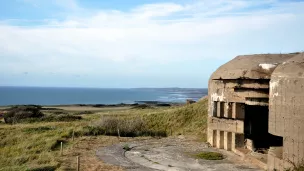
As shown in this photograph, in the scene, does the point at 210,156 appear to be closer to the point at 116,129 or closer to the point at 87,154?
the point at 87,154

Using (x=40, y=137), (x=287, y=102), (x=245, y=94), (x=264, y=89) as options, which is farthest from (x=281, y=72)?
(x=40, y=137)

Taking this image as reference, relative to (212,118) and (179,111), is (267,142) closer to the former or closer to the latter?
(212,118)

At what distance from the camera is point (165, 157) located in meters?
11.4

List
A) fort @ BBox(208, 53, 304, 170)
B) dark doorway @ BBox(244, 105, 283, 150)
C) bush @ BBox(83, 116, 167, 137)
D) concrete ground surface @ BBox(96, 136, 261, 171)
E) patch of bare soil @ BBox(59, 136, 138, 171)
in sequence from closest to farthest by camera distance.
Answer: fort @ BBox(208, 53, 304, 170) < patch of bare soil @ BBox(59, 136, 138, 171) < concrete ground surface @ BBox(96, 136, 261, 171) < dark doorway @ BBox(244, 105, 283, 150) < bush @ BBox(83, 116, 167, 137)

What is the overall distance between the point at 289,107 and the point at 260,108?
4430 millimetres

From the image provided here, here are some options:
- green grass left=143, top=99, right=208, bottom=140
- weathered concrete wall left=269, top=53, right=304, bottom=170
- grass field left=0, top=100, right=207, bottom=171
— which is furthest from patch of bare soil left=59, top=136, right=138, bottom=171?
green grass left=143, top=99, right=208, bottom=140

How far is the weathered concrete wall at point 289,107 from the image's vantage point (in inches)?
334

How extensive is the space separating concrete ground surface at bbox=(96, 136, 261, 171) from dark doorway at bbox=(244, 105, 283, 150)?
1.12 metres

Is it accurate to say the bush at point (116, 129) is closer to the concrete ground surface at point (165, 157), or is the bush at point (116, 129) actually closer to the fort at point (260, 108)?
the concrete ground surface at point (165, 157)

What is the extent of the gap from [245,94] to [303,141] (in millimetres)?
3145

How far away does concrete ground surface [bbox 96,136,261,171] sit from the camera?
10164 mm

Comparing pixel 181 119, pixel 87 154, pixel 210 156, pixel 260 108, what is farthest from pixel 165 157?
pixel 181 119

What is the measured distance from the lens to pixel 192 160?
1102 cm

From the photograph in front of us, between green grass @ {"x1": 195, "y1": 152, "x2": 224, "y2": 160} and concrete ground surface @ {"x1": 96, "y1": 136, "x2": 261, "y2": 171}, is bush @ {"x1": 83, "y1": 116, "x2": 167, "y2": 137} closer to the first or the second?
concrete ground surface @ {"x1": 96, "y1": 136, "x2": 261, "y2": 171}
